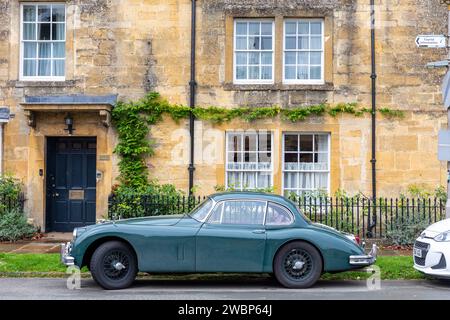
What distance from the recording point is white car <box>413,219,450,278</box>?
384 inches

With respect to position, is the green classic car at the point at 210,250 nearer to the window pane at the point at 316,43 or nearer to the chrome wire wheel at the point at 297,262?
the chrome wire wheel at the point at 297,262

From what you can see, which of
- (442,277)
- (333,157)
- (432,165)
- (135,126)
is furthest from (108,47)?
(442,277)

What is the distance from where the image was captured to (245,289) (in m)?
9.75

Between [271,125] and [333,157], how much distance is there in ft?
5.94

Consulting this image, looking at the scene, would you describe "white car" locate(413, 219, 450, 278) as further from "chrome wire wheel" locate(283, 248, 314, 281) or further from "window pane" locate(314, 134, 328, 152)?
"window pane" locate(314, 134, 328, 152)

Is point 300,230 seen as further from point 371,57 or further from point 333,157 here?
point 371,57

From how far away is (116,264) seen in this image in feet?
31.4

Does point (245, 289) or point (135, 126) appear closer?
point (245, 289)

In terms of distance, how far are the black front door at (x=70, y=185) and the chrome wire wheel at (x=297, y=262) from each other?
8274mm

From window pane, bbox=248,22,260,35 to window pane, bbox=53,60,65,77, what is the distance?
16.4ft

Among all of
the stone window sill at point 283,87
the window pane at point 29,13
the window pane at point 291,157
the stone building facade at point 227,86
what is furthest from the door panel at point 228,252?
the window pane at point 29,13

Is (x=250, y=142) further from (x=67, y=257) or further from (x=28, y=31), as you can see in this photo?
(x=67, y=257)

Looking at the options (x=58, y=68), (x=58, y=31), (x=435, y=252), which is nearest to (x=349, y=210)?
(x=435, y=252)

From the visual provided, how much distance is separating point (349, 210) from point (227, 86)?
175 inches
